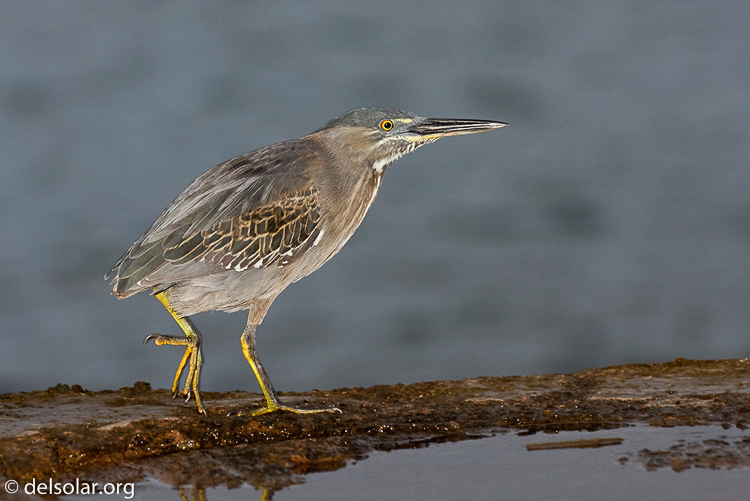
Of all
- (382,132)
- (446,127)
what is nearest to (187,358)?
(382,132)

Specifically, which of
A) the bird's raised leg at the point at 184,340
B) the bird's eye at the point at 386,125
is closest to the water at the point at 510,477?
the bird's raised leg at the point at 184,340

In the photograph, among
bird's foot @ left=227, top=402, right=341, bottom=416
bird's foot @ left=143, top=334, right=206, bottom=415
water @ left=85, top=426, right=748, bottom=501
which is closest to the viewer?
water @ left=85, top=426, right=748, bottom=501

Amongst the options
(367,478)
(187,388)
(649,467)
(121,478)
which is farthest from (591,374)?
(121,478)

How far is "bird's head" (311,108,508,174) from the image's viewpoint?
6820mm

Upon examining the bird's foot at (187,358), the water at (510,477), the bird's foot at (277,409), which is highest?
the bird's foot at (187,358)

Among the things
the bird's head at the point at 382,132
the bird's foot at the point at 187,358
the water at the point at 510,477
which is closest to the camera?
the water at the point at 510,477

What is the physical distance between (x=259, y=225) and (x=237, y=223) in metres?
0.15

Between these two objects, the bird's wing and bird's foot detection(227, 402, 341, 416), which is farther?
the bird's wing

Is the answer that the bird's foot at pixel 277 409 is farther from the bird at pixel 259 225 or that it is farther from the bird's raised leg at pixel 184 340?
the bird's raised leg at pixel 184 340

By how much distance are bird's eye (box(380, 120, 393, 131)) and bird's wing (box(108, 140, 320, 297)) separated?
0.55m

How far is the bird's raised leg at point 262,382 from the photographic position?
5969mm

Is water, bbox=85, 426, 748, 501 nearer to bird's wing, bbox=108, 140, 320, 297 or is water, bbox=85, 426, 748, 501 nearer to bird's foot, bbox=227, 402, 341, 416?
bird's foot, bbox=227, 402, 341, 416

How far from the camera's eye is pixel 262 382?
6.17 meters

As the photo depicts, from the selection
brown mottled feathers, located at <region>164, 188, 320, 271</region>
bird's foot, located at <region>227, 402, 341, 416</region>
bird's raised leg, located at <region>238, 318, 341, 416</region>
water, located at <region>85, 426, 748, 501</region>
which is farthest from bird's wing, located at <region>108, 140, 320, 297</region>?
water, located at <region>85, 426, 748, 501</region>
